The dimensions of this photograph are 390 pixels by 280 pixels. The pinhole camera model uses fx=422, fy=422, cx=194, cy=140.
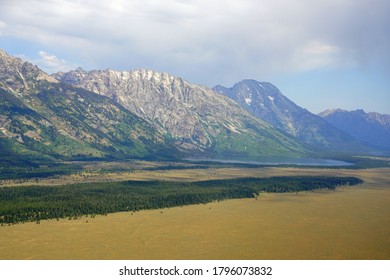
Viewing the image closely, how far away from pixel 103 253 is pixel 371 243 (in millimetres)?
97403

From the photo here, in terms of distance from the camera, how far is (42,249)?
481 feet

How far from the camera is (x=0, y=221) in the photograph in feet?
640

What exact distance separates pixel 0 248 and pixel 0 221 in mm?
52713

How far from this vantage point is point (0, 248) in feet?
483

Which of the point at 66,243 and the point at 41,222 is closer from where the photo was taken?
the point at 66,243

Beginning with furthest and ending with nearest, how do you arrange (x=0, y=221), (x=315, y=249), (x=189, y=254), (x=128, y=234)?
(x=0, y=221)
(x=128, y=234)
(x=315, y=249)
(x=189, y=254)

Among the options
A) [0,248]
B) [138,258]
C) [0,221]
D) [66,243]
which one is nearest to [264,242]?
[138,258]

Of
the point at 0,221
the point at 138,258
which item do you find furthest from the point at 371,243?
the point at 0,221

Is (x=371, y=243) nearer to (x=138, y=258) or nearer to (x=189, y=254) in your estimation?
(x=189, y=254)
